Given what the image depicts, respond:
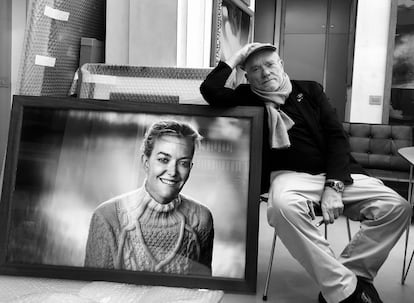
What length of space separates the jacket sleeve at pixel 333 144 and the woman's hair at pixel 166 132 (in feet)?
2.34

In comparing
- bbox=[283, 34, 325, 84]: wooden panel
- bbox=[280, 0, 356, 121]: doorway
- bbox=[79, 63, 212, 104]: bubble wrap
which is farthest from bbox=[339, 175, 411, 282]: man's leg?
bbox=[283, 34, 325, 84]: wooden panel

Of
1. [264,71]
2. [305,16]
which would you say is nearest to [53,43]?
[264,71]

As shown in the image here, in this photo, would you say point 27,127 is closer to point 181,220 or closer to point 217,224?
point 181,220

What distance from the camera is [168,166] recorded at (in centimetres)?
217

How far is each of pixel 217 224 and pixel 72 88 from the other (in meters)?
1.40

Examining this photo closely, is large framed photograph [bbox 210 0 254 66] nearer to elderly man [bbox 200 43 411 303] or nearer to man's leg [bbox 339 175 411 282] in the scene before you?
elderly man [bbox 200 43 411 303]

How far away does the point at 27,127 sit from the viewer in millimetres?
2266

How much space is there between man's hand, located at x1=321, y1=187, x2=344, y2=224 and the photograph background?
45cm

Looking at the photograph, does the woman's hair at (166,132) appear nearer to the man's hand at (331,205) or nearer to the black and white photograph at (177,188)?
the black and white photograph at (177,188)

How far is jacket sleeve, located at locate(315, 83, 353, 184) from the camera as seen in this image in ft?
7.79

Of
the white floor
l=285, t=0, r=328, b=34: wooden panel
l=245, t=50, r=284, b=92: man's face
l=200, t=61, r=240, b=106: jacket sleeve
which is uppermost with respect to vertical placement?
l=285, t=0, r=328, b=34: wooden panel

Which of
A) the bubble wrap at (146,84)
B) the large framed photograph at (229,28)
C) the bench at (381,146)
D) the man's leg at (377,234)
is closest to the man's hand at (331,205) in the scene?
the man's leg at (377,234)

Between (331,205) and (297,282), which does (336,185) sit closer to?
(331,205)

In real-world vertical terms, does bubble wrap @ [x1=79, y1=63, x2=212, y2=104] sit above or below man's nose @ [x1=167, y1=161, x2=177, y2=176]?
above
